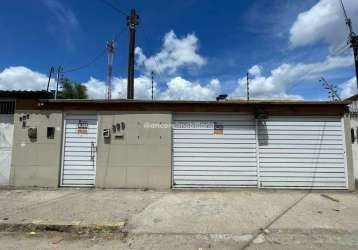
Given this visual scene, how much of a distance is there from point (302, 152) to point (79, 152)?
743cm

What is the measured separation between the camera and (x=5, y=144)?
808cm

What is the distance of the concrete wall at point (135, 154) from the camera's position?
790 centimetres

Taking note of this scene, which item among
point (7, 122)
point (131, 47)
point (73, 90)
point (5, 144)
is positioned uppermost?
point (73, 90)

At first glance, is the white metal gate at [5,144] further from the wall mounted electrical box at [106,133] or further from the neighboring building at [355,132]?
the neighboring building at [355,132]

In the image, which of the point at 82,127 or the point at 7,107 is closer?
the point at 82,127

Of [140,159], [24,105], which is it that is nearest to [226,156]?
[140,159]

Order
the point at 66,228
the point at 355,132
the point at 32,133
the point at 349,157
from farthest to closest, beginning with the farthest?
the point at 355,132 < the point at 32,133 < the point at 349,157 < the point at 66,228

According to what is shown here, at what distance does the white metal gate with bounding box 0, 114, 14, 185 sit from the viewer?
26.1 feet

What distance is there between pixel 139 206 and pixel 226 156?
11.2 ft

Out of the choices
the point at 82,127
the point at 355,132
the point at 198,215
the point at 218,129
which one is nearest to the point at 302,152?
the point at 355,132

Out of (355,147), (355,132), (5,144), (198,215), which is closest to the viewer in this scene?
(198,215)

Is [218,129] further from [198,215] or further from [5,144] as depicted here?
[5,144]

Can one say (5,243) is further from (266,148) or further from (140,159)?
(266,148)

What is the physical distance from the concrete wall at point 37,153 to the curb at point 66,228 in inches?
124
